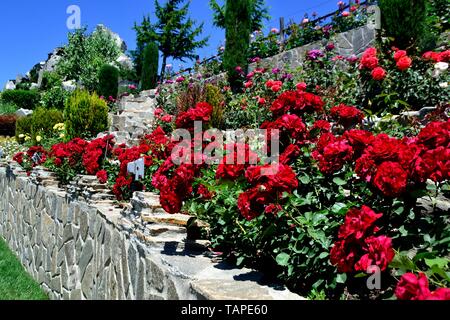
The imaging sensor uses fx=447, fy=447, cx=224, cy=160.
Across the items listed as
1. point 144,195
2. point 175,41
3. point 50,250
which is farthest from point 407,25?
point 175,41

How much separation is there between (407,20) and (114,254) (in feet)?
20.4

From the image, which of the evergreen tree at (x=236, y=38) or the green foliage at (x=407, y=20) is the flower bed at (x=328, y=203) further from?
the evergreen tree at (x=236, y=38)

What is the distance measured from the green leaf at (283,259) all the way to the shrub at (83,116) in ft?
28.2

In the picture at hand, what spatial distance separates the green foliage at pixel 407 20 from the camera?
722cm

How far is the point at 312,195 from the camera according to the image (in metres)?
2.26

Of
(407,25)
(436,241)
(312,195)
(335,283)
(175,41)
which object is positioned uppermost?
(175,41)

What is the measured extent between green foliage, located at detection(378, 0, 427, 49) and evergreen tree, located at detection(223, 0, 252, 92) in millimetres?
5077

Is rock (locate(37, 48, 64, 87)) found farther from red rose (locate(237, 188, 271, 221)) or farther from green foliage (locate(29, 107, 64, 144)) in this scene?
red rose (locate(237, 188, 271, 221))

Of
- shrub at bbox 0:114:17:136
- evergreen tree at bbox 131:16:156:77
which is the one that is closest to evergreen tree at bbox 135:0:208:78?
evergreen tree at bbox 131:16:156:77

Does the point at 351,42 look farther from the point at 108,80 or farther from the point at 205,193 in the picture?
the point at 108,80

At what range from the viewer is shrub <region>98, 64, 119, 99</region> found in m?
21.7

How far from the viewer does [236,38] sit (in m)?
12.3
